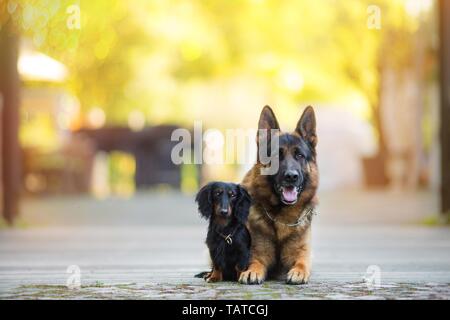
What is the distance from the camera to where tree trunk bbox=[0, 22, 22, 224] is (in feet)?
33.4

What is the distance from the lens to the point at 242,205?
4656 mm

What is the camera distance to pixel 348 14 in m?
20.3

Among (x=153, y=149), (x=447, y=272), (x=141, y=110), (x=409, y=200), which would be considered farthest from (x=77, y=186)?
(x=447, y=272)

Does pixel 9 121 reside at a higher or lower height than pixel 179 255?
higher

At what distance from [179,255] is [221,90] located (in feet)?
70.6

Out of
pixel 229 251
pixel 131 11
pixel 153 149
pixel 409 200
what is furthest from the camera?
pixel 131 11
